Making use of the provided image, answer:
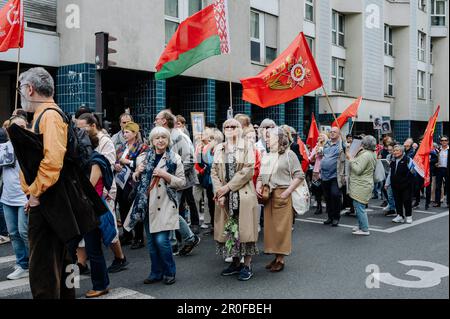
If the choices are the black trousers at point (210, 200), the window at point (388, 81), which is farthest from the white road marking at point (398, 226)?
the window at point (388, 81)

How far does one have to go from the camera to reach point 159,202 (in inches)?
213

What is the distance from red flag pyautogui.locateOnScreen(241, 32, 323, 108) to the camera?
27.7 feet

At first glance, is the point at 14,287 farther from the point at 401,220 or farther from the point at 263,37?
the point at 263,37

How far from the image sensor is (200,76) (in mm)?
15664

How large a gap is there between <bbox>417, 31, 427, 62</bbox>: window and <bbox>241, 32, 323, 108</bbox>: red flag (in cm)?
2683

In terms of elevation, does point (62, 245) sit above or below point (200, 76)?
below

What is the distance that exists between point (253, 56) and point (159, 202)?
13947 mm

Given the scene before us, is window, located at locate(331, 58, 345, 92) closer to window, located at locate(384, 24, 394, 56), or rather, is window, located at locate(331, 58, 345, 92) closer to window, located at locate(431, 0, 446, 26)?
window, located at locate(384, 24, 394, 56)

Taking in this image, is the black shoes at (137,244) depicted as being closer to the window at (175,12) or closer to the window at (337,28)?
the window at (175,12)

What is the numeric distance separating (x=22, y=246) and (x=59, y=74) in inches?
306

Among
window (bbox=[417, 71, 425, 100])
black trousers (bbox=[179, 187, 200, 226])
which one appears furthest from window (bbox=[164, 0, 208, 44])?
window (bbox=[417, 71, 425, 100])

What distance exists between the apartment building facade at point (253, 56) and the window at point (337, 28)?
0.17 ft
